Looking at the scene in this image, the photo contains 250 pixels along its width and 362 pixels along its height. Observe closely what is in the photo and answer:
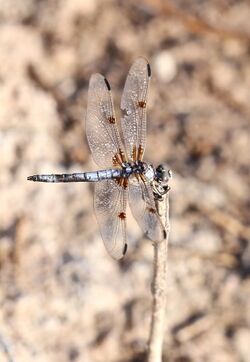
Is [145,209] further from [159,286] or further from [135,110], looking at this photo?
[135,110]

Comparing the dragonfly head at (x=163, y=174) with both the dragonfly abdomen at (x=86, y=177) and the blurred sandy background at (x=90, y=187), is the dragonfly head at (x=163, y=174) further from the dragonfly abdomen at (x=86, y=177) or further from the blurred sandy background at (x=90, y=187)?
the blurred sandy background at (x=90, y=187)

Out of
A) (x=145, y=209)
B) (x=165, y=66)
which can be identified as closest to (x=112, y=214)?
(x=145, y=209)

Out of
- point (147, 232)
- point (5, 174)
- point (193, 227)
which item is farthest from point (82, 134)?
point (147, 232)

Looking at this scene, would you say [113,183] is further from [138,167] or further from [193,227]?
[193,227]

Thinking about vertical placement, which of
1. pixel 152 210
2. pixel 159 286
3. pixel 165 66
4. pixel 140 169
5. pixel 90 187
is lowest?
pixel 159 286

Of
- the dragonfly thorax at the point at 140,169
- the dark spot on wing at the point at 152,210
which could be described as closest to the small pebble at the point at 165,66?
the dragonfly thorax at the point at 140,169

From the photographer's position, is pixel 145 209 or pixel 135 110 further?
pixel 135 110

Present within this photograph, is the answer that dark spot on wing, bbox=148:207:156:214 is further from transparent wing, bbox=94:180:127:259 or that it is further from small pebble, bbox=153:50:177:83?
small pebble, bbox=153:50:177:83

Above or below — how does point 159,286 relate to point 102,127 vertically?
below
